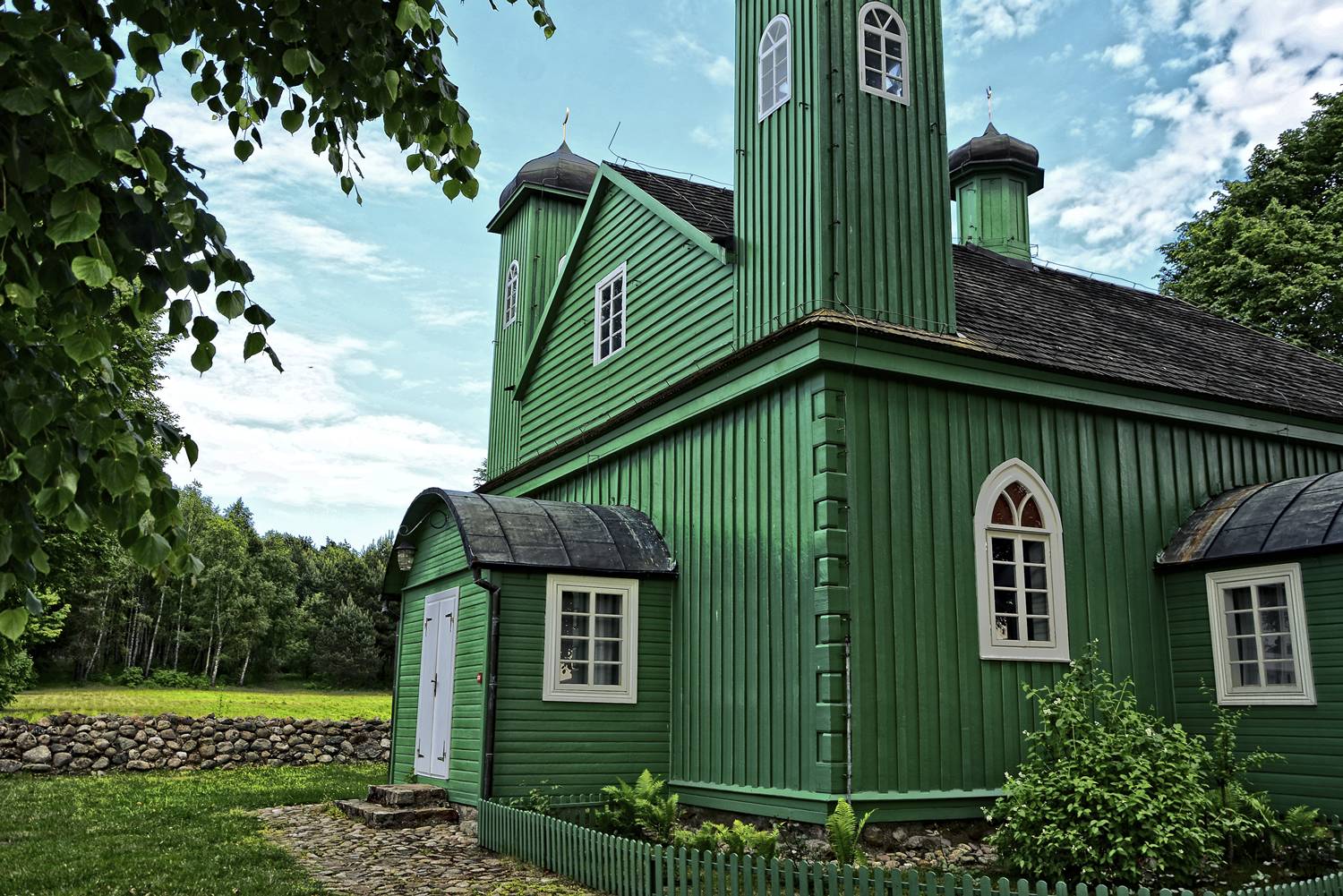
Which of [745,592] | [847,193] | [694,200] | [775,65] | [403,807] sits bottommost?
[403,807]

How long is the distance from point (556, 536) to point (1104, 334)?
717 centimetres

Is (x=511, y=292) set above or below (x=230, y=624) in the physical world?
above

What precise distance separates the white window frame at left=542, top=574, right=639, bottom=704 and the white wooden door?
5.04 feet

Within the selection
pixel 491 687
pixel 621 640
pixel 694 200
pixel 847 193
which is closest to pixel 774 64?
pixel 847 193

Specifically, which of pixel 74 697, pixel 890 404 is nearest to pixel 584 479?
pixel 890 404

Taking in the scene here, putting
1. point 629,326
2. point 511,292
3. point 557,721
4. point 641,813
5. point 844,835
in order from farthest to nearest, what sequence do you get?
point 511,292 → point 629,326 → point 557,721 → point 641,813 → point 844,835

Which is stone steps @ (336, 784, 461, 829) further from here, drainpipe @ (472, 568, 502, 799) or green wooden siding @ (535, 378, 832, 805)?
green wooden siding @ (535, 378, 832, 805)

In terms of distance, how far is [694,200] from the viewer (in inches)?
594

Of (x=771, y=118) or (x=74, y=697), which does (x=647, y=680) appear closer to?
(x=771, y=118)

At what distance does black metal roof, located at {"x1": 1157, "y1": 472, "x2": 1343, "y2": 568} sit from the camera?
10.8 m

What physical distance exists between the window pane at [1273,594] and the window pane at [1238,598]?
0.47 ft

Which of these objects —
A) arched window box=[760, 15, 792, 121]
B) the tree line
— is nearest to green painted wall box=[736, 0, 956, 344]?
arched window box=[760, 15, 792, 121]

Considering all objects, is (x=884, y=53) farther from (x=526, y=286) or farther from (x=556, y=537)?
(x=526, y=286)

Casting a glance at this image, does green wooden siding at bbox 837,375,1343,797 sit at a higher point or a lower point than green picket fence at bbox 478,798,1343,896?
higher
